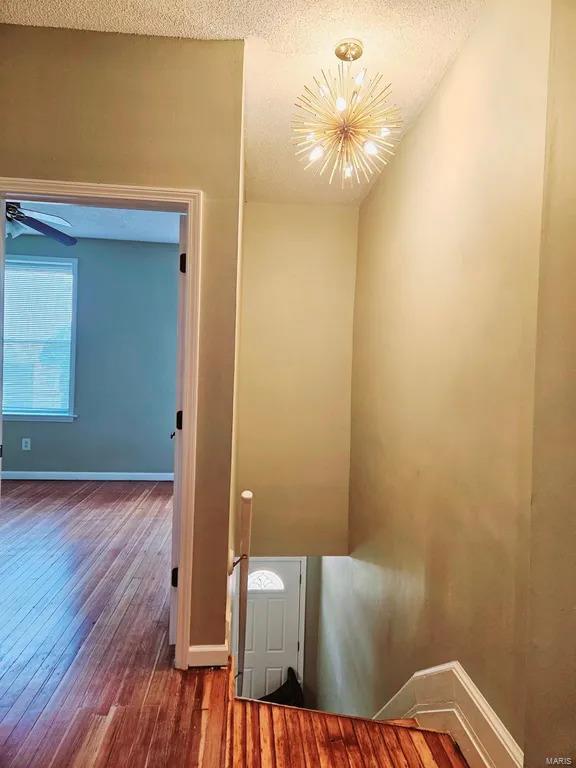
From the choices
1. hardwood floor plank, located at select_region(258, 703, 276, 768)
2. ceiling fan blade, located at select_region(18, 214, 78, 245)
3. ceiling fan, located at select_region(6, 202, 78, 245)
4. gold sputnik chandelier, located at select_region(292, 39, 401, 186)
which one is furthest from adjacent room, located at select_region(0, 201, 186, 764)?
hardwood floor plank, located at select_region(258, 703, 276, 768)

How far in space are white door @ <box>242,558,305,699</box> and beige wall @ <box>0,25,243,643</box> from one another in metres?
4.31

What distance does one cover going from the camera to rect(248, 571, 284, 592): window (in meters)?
6.04

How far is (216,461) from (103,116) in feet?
5.22

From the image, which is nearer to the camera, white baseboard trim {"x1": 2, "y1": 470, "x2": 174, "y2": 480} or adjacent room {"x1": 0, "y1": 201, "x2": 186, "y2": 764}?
adjacent room {"x1": 0, "y1": 201, "x2": 186, "y2": 764}

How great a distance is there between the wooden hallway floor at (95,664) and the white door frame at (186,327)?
240 millimetres

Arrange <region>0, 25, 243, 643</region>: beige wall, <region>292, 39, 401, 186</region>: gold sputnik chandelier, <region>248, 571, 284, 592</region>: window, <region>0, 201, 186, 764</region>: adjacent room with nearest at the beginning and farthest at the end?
<region>0, 25, 243, 643</region>: beige wall → <region>292, 39, 401, 186</region>: gold sputnik chandelier → <region>0, 201, 186, 764</region>: adjacent room → <region>248, 571, 284, 592</region>: window

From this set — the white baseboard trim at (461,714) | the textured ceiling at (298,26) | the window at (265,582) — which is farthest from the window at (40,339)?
the white baseboard trim at (461,714)

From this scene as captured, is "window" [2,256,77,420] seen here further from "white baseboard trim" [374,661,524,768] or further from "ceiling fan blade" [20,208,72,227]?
"white baseboard trim" [374,661,524,768]

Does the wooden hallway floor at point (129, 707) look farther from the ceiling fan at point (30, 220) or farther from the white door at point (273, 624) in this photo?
the white door at point (273, 624)

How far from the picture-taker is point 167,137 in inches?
79.7

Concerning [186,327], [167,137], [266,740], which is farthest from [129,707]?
[167,137]

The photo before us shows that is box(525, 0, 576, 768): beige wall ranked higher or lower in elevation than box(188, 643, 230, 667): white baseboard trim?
higher

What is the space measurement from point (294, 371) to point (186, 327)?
2085mm

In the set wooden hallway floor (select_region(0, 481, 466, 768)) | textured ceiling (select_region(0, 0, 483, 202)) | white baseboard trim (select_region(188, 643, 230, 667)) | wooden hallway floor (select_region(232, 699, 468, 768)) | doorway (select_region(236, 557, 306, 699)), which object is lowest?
doorway (select_region(236, 557, 306, 699))
